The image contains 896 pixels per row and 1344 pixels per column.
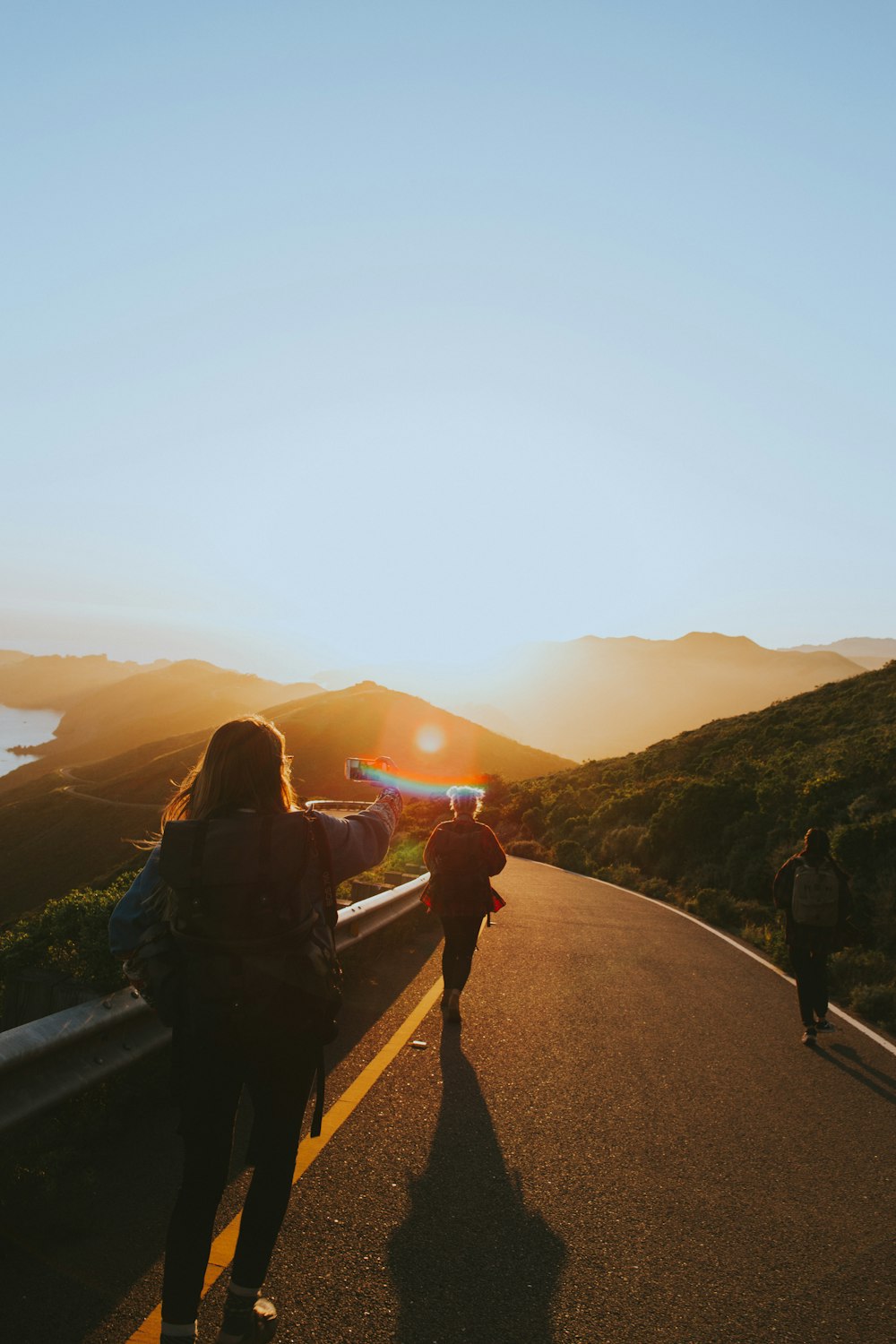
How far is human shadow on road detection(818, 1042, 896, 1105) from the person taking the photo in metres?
7.07

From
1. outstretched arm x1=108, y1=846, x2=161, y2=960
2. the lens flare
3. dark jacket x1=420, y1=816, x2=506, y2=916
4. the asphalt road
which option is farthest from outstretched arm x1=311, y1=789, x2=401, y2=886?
the lens flare

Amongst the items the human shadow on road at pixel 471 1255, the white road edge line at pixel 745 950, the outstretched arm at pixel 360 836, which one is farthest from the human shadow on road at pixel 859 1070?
the outstretched arm at pixel 360 836

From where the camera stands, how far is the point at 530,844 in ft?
102

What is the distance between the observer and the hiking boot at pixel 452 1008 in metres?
7.65

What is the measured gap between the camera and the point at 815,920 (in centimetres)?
872

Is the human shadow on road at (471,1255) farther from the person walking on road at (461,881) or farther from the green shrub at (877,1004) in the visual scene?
the green shrub at (877,1004)

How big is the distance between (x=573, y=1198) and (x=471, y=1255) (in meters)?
0.83

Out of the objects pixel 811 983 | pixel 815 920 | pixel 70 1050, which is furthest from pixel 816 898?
pixel 70 1050

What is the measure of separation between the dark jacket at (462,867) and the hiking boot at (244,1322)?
485cm

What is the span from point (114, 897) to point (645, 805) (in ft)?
80.4

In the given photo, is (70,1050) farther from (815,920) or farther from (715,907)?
(715,907)

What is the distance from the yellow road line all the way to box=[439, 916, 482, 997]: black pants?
0.37 meters

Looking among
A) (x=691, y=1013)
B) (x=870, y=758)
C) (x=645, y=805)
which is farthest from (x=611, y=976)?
(x=645, y=805)

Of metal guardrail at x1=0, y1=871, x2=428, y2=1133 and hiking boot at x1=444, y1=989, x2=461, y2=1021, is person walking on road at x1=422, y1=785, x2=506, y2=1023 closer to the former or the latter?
hiking boot at x1=444, y1=989, x2=461, y2=1021
